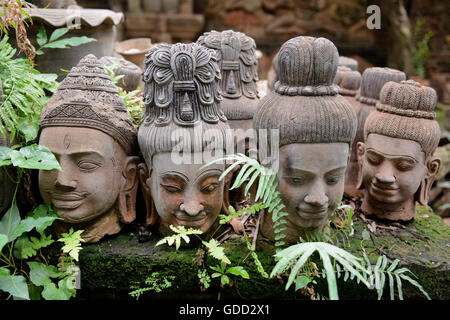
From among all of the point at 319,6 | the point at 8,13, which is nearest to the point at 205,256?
the point at 8,13

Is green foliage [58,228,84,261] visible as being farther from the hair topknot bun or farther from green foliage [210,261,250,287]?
the hair topknot bun

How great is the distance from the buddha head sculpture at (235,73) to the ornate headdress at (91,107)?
0.85 meters

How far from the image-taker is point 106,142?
2852 mm

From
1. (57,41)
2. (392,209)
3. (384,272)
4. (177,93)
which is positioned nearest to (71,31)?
(57,41)

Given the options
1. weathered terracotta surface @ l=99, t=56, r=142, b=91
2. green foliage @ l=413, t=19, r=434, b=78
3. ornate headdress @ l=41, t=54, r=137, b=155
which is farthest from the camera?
green foliage @ l=413, t=19, r=434, b=78

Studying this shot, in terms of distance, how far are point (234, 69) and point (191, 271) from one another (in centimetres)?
161

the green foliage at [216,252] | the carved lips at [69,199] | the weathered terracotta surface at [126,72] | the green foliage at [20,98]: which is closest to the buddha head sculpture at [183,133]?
the green foliage at [216,252]

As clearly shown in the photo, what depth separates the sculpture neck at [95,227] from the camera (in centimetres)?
297

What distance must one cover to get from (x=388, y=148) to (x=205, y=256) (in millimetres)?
1527

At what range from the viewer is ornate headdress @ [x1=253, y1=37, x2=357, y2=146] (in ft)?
8.38

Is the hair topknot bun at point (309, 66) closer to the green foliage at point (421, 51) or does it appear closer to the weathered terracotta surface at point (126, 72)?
the weathered terracotta surface at point (126, 72)

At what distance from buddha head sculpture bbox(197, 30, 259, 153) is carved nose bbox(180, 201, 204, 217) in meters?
0.90

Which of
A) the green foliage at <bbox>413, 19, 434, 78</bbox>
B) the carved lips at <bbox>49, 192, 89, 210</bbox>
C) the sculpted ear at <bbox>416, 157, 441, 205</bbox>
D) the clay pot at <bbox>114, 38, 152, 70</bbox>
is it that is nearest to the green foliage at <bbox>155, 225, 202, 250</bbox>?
the carved lips at <bbox>49, 192, 89, 210</bbox>
